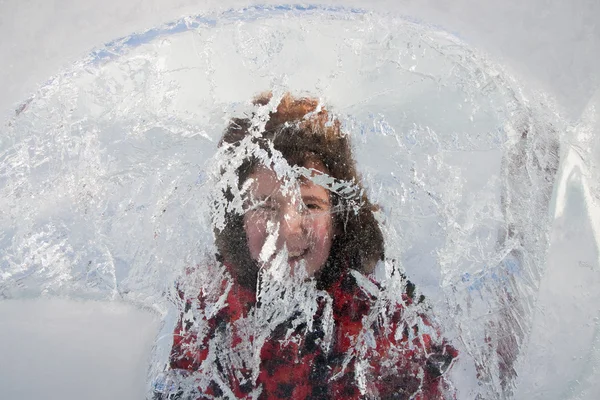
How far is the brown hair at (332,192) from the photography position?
1.83 feet

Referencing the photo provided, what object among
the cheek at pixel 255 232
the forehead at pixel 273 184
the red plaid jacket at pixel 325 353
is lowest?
the red plaid jacket at pixel 325 353

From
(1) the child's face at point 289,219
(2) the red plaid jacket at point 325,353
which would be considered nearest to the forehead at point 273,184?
(1) the child's face at point 289,219

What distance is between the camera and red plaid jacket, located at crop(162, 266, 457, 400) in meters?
0.56

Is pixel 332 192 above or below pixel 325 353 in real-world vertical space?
above

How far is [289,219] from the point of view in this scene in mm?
548

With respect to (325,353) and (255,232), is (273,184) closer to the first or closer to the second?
(255,232)

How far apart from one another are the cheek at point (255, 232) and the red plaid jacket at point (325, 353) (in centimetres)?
5

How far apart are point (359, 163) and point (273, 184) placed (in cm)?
11

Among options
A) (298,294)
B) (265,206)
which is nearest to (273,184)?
(265,206)

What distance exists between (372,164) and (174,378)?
0.34m

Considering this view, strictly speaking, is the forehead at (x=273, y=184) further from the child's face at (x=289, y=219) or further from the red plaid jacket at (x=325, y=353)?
the red plaid jacket at (x=325, y=353)

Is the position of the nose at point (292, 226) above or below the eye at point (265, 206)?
below

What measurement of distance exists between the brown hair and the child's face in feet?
0.03

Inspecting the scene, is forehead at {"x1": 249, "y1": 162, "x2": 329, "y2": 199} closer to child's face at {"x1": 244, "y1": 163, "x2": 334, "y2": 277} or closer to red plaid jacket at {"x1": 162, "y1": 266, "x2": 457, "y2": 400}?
child's face at {"x1": 244, "y1": 163, "x2": 334, "y2": 277}
